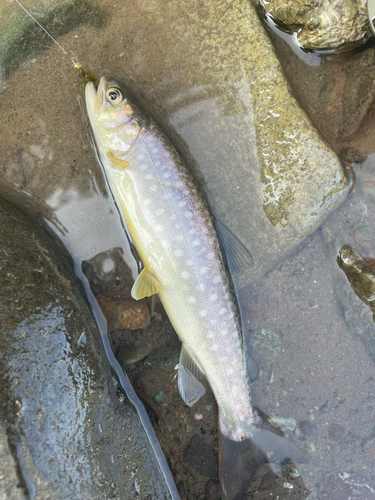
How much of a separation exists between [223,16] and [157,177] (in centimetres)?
157

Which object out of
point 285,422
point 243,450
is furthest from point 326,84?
point 243,450

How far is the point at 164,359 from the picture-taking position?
3.11m

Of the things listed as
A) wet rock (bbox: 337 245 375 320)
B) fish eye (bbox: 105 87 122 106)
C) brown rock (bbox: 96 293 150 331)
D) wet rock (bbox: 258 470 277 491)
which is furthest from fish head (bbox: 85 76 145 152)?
wet rock (bbox: 258 470 277 491)

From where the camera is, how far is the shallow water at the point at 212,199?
9.62ft

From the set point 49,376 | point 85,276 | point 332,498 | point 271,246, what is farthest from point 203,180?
point 332,498

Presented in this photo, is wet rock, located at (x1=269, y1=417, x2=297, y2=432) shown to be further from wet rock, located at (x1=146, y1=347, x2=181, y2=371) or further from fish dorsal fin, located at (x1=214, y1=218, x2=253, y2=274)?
fish dorsal fin, located at (x1=214, y1=218, x2=253, y2=274)

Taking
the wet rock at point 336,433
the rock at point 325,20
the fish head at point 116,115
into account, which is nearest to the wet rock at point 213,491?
the wet rock at point 336,433

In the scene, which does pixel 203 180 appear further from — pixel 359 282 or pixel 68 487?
pixel 68 487

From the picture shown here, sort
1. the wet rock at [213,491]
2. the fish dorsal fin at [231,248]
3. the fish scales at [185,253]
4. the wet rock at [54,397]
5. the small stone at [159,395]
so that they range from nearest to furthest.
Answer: the wet rock at [54,397] < the fish scales at [185,253] < the fish dorsal fin at [231,248] < the wet rock at [213,491] < the small stone at [159,395]

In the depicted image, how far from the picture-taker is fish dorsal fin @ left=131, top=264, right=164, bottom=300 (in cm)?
276

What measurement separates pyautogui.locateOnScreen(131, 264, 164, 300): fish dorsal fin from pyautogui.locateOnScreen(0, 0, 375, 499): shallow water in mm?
356

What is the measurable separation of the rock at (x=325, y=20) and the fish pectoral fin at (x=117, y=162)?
1.86 metres

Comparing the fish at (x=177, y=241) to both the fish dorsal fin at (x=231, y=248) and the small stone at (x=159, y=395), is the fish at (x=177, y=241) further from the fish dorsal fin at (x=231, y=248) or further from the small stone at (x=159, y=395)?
the small stone at (x=159, y=395)

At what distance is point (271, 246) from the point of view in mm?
3137
